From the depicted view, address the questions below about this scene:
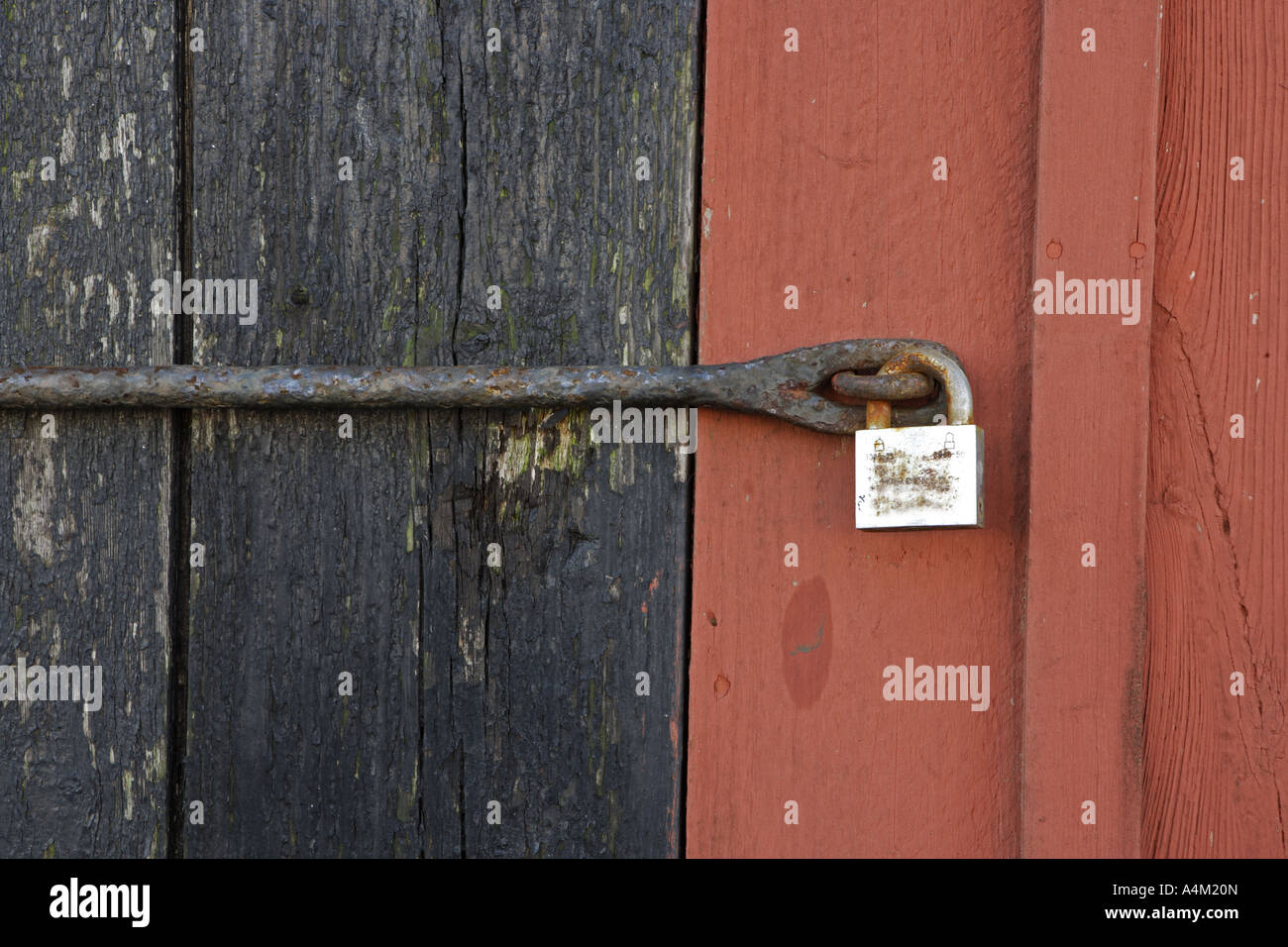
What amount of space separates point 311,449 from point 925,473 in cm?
59

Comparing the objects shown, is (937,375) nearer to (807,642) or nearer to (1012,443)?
(1012,443)

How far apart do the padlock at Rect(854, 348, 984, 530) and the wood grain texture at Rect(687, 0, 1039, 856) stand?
105 mm

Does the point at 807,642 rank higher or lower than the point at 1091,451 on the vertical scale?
lower

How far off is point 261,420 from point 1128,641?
0.86 metres

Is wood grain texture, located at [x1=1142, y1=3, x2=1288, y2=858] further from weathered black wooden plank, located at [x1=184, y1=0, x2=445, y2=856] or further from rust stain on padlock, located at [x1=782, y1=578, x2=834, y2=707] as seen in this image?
weathered black wooden plank, located at [x1=184, y1=0, x2=445, y2=856]

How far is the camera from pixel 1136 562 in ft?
2.85

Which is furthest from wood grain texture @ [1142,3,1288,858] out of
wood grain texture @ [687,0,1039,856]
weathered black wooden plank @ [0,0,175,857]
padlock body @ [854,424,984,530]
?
weathered black wooden plank @ [0,0,175,857]

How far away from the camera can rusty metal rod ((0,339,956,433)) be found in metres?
0.91

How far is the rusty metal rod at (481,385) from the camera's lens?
909 mm

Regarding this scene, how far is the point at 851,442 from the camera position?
92 cm

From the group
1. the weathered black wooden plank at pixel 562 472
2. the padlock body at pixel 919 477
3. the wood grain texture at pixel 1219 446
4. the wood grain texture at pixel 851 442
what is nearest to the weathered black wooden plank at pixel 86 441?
the weathered black wooden plank at pixel 562 472

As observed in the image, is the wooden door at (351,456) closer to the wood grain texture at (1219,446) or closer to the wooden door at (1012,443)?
the wooden door at (1012,443)

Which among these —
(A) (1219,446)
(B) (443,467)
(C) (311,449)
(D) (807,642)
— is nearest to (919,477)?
(D) (807,642)

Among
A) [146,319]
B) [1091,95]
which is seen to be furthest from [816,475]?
[146,319]
